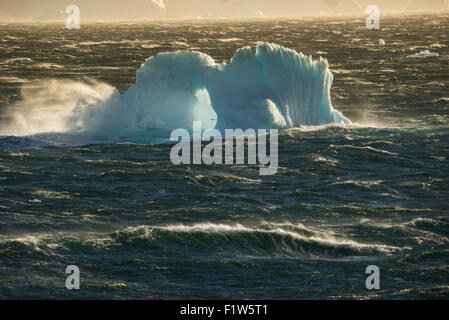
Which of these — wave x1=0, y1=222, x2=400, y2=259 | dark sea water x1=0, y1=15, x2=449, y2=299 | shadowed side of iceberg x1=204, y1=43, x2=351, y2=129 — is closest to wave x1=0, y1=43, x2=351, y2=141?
shadowed side of iceberg x1=204, y1=43, x2=351, y2=129

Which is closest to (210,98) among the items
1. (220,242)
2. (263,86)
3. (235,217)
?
(263,86)

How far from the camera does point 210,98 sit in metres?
37.2

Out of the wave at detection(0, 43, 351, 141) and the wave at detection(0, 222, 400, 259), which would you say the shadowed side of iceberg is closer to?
the wave at detection(0, 43, 351, 141)

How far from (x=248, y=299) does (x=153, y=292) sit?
7.80ft

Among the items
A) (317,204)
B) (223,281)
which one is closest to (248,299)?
(223,281)

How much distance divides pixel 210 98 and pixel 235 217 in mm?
12276

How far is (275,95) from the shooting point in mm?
37625

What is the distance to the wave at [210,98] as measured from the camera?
37094 mm

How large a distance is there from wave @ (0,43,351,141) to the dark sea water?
1314mm

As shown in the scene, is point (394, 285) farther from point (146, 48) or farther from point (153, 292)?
point (146, 48)

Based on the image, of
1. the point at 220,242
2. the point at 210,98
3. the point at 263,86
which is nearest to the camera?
the point at 220,242

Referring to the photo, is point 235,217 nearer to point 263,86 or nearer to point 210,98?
point 210,98

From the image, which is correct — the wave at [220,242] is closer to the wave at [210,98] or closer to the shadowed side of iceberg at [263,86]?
the shadowed side of iceberg at [263,86]

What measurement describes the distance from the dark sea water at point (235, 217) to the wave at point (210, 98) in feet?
4.31
